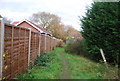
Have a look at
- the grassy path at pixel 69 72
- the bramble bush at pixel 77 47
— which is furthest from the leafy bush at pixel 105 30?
the bramble bush at pixel 77 47

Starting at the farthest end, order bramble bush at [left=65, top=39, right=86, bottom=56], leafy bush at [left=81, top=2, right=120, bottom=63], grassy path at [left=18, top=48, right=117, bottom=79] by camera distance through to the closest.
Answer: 1. bramble bush at [left=65, top=39, right=86, bottom=56]
2. leafy bush at [left=81, top=2, right=120, bottom=63]
3. grassy path at [left=18, top=48, right=117, bottom=79]

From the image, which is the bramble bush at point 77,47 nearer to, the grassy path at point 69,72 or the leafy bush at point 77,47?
the leafy bush at point 77,47

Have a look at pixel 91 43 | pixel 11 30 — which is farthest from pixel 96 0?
pixel 11 30

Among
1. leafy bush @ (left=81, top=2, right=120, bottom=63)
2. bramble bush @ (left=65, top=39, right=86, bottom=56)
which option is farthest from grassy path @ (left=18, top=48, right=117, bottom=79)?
bramble bush @ (left=65, top=39, right=86, bottom=56)

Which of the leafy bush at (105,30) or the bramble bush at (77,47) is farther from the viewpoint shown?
the bramble bush at (77,47)

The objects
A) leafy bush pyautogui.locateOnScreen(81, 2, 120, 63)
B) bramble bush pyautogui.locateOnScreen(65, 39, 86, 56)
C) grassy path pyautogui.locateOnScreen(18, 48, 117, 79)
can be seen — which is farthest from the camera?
bramble bush pyautogui.locateOnScreen(65, 39, 86, 56)

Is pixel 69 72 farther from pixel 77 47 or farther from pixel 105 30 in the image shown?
pixel 77 47

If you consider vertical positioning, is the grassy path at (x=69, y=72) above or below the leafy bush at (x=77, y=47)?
below

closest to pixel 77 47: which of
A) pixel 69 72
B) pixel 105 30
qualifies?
pixel 105 30

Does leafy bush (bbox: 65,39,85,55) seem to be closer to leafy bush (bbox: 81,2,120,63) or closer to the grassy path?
leafy bush (bbox: 81,2,120,63)

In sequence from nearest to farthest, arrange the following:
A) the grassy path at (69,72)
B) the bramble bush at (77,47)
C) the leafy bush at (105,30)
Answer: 1. the grassy path at (69,72)
2. the leafy bush at (105,30)
3. the bramble bush at (77,47)

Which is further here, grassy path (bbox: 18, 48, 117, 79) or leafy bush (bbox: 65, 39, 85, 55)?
leafy bush (bbox: 65, 39, 85, 55)

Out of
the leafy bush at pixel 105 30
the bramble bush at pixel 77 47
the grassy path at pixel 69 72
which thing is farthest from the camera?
the bramble bush at pixel 77 47

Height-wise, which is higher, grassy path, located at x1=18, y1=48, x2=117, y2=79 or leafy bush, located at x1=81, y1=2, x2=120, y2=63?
leafy bush, located at x1=81, y1=2, x2=120, y2=63
